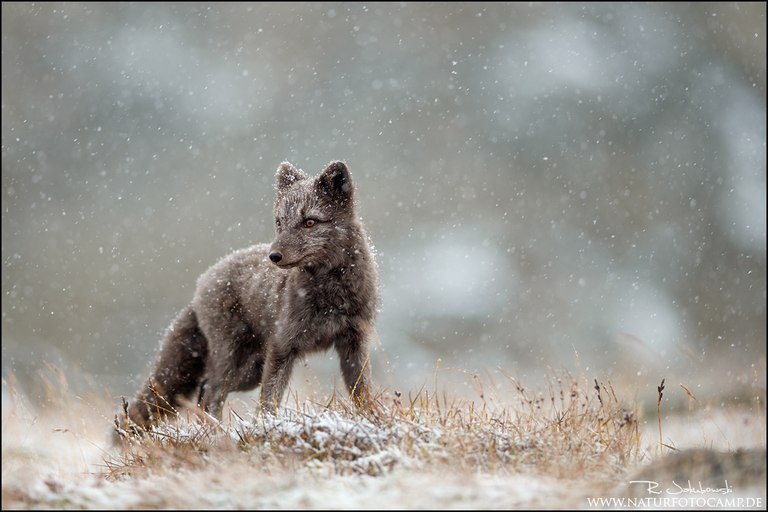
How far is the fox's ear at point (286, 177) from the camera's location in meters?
6.04

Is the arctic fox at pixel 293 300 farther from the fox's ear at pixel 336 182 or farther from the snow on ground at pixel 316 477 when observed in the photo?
the snow on ground at pixel 316 477

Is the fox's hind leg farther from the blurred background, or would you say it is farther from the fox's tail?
the blurred background

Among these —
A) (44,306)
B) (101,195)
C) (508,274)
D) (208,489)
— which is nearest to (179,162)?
(101,195)

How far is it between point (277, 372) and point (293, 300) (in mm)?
597

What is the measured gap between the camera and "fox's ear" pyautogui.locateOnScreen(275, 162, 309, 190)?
6.04 m

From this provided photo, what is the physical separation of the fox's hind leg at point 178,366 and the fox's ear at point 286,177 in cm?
160

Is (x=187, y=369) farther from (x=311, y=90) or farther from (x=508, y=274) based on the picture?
(x=311, y=90)

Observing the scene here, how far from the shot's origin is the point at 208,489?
11.1ft

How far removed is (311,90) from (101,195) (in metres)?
11.2

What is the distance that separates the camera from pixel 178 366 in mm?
6520
